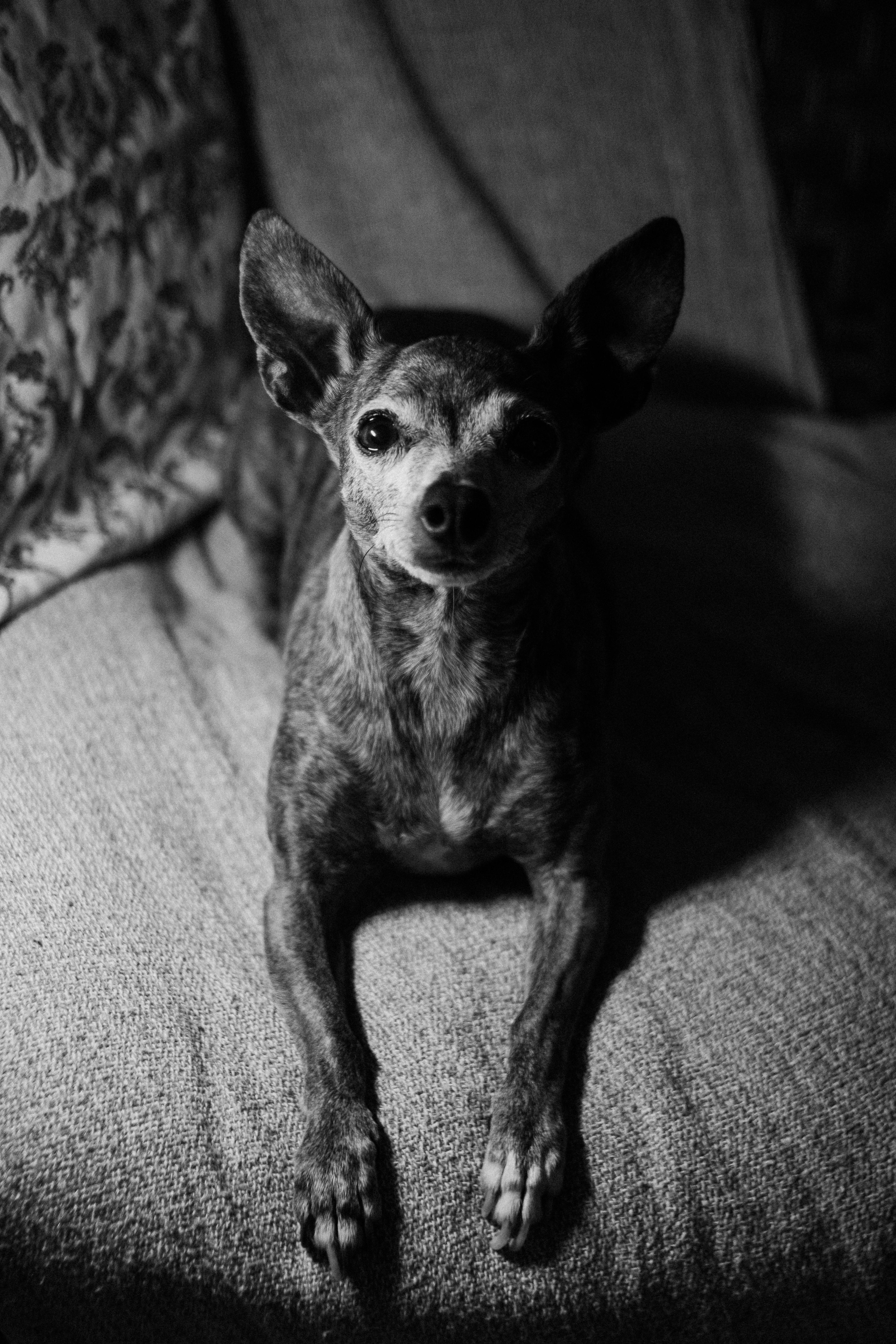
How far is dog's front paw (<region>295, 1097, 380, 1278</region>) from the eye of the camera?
4.37 feet

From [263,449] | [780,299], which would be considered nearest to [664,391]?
[780,299]

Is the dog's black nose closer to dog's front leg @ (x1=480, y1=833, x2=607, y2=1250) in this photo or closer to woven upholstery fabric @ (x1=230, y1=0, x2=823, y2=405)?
dog's front leg @ (x1=480, y1=833, x2=607, y2=1250)

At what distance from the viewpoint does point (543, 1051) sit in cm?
152

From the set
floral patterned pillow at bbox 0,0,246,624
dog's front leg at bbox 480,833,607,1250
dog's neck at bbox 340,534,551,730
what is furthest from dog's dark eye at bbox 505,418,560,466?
floral patterned pillow at bbox 0,0,246,624

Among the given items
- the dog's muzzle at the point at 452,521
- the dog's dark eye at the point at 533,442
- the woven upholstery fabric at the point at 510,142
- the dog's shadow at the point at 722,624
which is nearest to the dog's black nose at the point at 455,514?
the dog's muzzle at the point at 452,521

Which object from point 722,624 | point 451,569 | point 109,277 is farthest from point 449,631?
point 109,277

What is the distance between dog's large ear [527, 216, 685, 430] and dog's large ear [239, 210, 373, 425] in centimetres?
27

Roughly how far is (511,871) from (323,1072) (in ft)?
1.68

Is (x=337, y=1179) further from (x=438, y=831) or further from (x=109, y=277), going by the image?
(x=109, y=277)

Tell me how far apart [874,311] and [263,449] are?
1688mm

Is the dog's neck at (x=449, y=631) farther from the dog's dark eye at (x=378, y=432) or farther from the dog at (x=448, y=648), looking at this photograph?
the dog's dark eye at (x=378, y=432)

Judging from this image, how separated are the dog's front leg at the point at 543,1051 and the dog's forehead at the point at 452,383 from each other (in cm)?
67

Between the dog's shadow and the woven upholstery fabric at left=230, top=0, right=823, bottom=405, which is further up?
the woven upholstery fabric at left=230, top=0, right=823, bottom=405

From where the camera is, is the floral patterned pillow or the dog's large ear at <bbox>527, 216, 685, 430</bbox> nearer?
the dog's large ear at <bbox>527, 216, 685, 430</bbox>
